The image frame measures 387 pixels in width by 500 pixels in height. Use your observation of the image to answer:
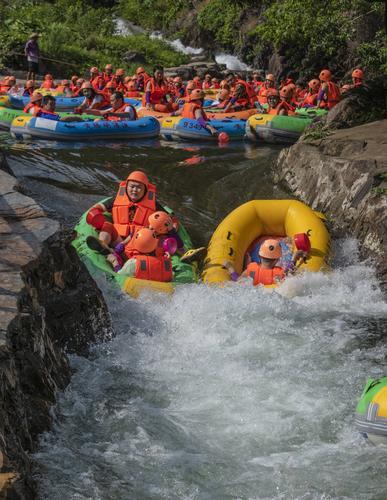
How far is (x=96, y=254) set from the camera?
8.44 m

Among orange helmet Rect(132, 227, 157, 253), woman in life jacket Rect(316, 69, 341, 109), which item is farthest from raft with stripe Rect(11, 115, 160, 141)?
orange helmet Rect(132, 227, 157, 253)

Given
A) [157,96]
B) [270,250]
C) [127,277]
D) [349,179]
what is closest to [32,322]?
[127,277]

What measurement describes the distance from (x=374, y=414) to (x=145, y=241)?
3813 mm

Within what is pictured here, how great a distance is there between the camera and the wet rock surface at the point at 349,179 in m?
9.55

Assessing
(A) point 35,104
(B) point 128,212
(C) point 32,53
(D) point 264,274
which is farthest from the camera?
(C) point 32,53

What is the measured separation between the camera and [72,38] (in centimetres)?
2812

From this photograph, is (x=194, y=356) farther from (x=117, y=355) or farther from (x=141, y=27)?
(x=141, y=27)

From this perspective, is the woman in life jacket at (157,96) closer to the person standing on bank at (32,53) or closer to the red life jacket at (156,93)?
the red life jacket at (156,93)

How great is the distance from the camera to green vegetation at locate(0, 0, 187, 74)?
2528 centimetres

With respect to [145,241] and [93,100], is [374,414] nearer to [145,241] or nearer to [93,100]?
[145,241]

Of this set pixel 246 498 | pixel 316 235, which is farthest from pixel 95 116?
pixel 246 498

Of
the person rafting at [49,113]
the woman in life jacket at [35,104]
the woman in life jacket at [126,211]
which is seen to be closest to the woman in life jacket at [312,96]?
the person rafting at [49,113]

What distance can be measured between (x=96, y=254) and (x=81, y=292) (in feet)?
5.62

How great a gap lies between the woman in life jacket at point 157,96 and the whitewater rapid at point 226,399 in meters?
11.0
